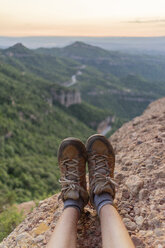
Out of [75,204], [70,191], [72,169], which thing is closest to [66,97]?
[72,169]

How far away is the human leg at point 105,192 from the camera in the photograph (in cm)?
191

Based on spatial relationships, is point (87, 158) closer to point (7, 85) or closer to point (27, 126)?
point (27, 126)

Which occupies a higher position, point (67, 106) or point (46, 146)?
point (67, 106)

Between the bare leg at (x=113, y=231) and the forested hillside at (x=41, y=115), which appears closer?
the bare leg at (x=113, y=231)

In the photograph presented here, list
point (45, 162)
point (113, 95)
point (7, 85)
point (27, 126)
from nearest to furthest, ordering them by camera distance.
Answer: point (45, 162)
point (27, 126)
point (7, 85)
point (113, 95)

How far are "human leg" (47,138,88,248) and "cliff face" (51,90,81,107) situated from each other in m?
57.3

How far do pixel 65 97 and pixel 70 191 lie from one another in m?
59.7

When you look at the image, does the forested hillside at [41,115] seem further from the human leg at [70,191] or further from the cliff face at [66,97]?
the human leg at [70,191]

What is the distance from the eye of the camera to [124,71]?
170 metres

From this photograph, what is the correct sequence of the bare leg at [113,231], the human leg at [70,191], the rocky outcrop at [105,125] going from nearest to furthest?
1. the bare leg at [113,231]
2. the human leg at [70,191]
3. the rocky outcrop at [105,125]

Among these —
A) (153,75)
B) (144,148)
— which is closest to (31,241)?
(144,148)

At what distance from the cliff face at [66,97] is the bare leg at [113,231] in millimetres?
58215

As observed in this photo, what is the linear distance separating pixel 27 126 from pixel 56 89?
24156mm

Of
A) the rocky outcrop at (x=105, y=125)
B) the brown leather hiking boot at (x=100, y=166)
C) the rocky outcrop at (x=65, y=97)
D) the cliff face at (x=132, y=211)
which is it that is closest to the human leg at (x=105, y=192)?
the brown leather hiking boot at (x=100, y=166)
